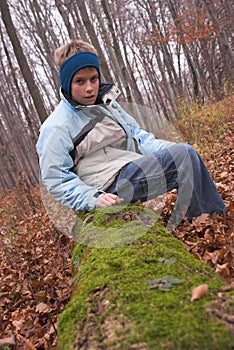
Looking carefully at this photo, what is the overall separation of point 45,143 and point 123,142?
734mm

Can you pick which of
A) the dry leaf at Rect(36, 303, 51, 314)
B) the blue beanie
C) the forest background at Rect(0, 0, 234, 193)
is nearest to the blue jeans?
the blue beanie

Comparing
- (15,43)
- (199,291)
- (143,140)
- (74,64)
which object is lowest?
(199,291)

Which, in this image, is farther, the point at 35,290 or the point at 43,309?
the point at 35,290

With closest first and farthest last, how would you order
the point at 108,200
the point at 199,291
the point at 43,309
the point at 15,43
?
the point at 199,291
the point at 108,200
the point at 43,309
the point at 15,43

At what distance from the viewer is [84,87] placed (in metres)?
2.75

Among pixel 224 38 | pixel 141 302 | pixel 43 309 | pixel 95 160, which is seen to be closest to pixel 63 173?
pixel 95 160

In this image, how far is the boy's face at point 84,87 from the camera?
2740mm

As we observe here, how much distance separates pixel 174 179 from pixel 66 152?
94 cm

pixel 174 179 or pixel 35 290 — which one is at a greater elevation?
pixel 174 179

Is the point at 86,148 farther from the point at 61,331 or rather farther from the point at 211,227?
the point at 61,331

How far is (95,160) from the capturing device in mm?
2719

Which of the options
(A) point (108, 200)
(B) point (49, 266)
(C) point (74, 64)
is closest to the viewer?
(A) point (108, 200)

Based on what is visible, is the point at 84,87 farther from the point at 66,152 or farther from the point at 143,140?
the point at 143,140

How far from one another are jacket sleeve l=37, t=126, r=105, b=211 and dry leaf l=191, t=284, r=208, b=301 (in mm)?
1406
